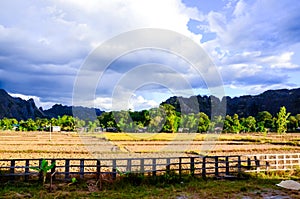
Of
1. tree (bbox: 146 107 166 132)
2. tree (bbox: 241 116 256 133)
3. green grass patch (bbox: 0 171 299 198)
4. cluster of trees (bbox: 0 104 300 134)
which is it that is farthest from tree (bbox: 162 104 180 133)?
tree (bbox: 241 116 256 133)

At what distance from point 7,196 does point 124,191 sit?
271 centimetres

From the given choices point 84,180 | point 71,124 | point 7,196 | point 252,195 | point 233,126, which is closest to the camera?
point 7,196

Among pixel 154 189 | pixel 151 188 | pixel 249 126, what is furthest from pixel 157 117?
pixel 249 126

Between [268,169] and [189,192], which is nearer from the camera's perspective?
[189,192]

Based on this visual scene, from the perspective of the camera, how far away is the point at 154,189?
7.82 metres

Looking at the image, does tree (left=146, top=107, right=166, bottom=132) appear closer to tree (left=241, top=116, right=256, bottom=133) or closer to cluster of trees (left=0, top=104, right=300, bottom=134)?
cluster of trees (left=0, top=104, right=300, bottom=134)

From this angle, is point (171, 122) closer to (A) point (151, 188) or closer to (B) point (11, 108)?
(A) point (151, 188)

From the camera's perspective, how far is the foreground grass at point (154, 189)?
7031mm

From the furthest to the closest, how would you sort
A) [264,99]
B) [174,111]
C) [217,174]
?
[264,99] < [174,111] < [217,174]

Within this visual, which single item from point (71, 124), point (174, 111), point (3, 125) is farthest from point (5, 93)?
point (174, 111)

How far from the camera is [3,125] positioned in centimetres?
8550

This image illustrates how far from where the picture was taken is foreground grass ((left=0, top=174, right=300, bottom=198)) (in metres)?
7.03

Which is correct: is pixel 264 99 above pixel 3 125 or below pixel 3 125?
above

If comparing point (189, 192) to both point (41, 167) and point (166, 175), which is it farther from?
point (41, 167)
